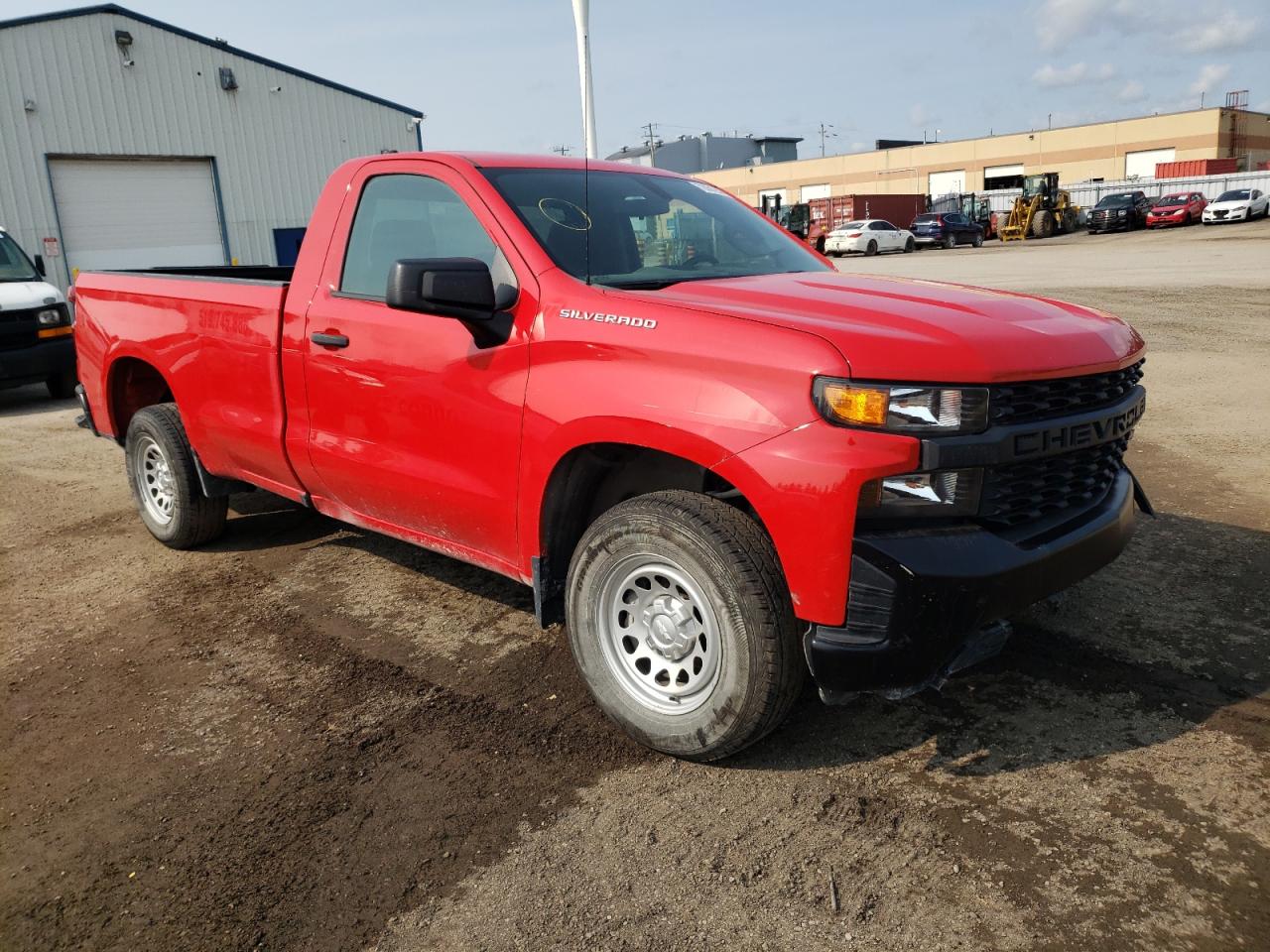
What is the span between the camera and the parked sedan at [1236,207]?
41.3 m

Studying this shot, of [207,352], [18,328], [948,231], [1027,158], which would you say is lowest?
[948,231]

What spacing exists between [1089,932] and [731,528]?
4.30 ft

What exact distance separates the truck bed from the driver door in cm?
31

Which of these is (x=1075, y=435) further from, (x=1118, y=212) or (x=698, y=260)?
(x=1118, y=212)

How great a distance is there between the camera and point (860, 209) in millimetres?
50312

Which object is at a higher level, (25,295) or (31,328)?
(25,295)

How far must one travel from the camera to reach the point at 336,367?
3949 mm

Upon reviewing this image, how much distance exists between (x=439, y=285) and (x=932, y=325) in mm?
1491

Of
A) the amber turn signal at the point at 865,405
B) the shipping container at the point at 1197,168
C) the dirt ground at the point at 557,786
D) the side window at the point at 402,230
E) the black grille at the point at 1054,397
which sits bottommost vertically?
the dirt ground at the point at 557,786

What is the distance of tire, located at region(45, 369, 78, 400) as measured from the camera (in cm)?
1096

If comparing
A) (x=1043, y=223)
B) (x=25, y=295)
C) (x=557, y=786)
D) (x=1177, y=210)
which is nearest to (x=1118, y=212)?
(x=1177, y=210)

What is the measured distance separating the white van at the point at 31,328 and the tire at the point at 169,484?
5469mm

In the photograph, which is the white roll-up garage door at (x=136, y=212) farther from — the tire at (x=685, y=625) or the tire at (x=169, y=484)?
the tire at (x=685, y=625)

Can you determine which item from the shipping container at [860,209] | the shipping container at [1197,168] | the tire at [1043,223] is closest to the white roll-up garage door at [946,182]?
the shipping container at [1197,168]
